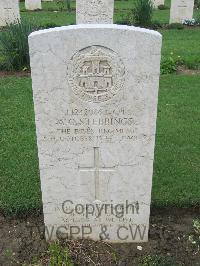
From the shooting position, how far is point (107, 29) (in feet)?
9.23

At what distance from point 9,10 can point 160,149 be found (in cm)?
997

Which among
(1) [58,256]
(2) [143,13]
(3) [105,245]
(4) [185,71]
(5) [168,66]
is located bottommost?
(3) [105,245]

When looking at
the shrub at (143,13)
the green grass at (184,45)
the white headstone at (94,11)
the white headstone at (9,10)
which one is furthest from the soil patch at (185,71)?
the white headstone at (9,10)

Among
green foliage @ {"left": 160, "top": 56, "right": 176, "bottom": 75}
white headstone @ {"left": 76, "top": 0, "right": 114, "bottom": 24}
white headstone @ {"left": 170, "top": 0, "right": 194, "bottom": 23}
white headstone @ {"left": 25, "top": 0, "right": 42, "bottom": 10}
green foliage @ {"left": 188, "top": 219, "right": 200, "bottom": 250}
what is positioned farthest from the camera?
white headstone @ {"left": 25, "top": 0, "right": 42, "bottom": 10}

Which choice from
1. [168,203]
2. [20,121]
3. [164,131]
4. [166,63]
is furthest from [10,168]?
[166,63]

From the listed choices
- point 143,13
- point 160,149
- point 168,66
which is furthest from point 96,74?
point 143,13

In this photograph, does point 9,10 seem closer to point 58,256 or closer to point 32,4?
point 32,4

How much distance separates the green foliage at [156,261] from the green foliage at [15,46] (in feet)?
19.8

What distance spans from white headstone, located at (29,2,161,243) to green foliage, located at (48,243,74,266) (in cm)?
19

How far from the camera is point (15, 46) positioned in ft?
28.0

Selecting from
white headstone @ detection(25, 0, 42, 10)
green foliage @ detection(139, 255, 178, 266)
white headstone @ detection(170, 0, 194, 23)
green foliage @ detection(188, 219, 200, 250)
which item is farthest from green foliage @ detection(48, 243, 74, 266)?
white headstone @ detection(25, 0, 42, 10)

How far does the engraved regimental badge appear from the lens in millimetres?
2906

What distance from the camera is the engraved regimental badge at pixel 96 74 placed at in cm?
291

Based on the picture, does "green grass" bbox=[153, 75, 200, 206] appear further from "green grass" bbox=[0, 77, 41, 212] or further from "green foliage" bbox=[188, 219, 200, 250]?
"green grass" bbox=[0, 77, 41, 212]
